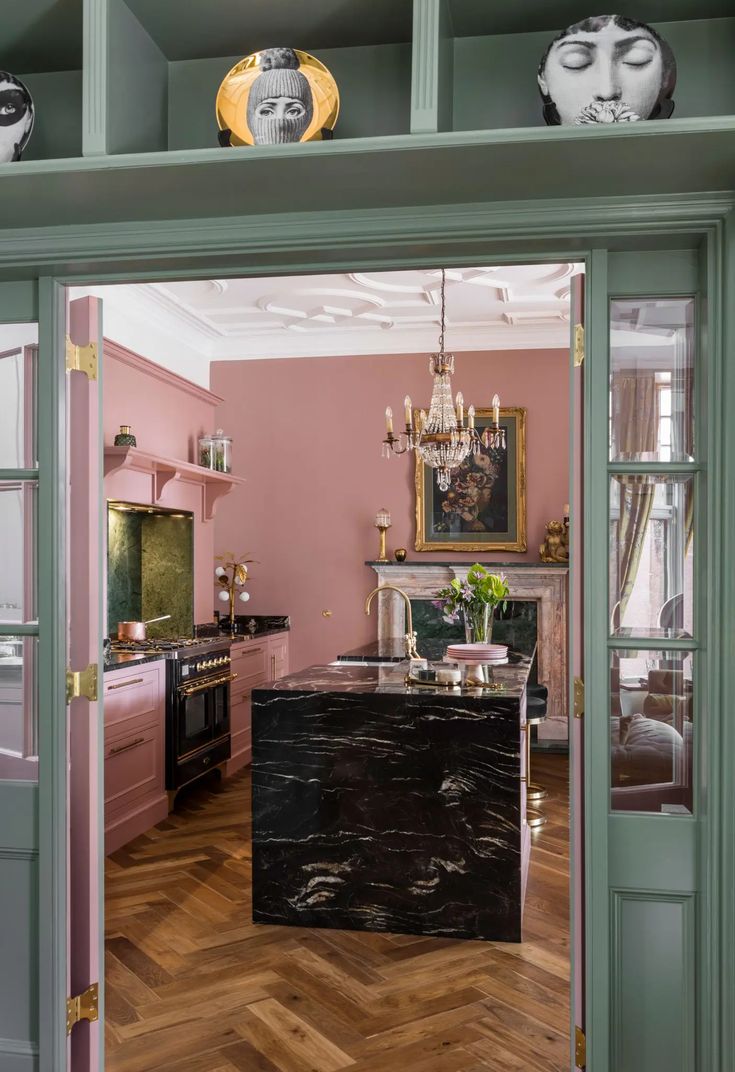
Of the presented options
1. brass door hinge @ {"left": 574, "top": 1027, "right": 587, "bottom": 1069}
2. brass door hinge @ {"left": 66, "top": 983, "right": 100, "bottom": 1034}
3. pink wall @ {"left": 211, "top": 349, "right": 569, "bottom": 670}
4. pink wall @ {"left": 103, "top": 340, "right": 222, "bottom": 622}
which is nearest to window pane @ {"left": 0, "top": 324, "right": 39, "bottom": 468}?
brass door hinge @ {"left": 66, "top": 983, "right": 100, "bottom": 1034}

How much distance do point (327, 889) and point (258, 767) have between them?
554 millimetres

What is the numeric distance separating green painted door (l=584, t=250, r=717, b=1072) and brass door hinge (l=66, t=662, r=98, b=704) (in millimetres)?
1274

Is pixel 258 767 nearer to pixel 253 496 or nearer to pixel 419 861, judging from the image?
pixel 419 861

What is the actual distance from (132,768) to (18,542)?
2.54 meters

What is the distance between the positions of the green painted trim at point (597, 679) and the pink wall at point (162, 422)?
3442 mm

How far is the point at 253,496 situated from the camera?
23.5ft

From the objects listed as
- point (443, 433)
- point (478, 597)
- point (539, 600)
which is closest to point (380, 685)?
point (478, 597)

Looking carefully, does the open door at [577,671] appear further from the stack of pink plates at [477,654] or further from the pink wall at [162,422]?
the pink wall at [162,422]

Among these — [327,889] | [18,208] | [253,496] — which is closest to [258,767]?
[327,889]

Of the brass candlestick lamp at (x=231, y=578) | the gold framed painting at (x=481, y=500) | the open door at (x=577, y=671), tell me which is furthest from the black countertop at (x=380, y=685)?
the gold framed painting at (x=481, y=500)

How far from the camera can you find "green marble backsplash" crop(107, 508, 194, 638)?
5547mm

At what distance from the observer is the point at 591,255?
2096 mm

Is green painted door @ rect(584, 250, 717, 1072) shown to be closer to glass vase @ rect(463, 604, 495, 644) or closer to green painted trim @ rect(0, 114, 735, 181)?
green painted trim @ rect(0, 114, 735, 181)

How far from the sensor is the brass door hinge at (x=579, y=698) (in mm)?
2148
